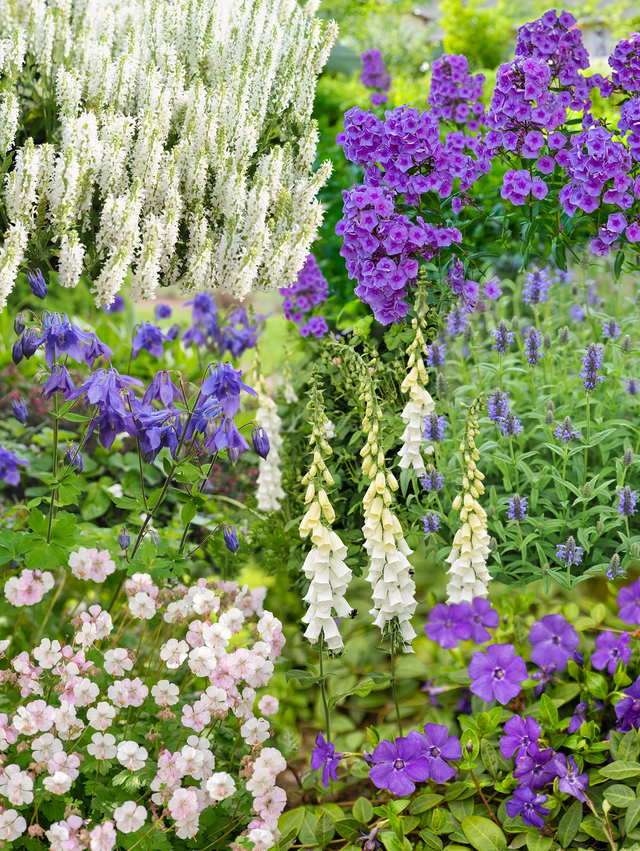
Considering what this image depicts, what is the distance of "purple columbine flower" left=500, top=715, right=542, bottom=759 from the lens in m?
2.09

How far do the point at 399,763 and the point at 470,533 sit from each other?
2.33ft

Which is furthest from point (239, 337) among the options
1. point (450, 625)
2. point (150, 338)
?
point (450, 625)

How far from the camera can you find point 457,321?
96.8 inches

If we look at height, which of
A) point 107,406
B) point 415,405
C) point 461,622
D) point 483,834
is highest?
point 415,405

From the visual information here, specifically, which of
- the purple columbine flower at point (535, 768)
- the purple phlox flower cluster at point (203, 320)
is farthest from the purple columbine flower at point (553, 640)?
the purple phlox flower cluster at point (203, 320)

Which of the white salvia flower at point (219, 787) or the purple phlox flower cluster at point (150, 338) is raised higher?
the purple phlox flower cluster at point (150, 338)

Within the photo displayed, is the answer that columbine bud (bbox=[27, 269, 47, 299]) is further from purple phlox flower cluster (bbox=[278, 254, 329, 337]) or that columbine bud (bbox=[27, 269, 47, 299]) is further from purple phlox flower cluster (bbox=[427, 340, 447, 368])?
purple phlox flower cluster (bbox=[427, 340, 447, 368])

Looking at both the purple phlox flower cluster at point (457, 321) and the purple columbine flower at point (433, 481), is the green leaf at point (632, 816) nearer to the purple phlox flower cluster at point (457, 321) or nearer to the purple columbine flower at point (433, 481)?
the purple columbine flower at point (433, 481)

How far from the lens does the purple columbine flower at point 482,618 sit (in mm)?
2373

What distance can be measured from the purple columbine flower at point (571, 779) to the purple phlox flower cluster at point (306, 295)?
1641mm

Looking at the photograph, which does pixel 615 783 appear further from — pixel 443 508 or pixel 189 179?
pixel 189 179

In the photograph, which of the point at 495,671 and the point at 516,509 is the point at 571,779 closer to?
the point at 495,671

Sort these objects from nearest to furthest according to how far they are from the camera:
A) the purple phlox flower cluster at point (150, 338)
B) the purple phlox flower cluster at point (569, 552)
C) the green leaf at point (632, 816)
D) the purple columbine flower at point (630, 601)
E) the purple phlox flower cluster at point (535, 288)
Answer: the green leaf at point (632, 816), the purple phlox flower cluster at point (569, 552), the purple columbine flower at point (630, 601), the purple phlox flower cluster at point (535, 288), the purple phlox flower cluster at point (150, 338)

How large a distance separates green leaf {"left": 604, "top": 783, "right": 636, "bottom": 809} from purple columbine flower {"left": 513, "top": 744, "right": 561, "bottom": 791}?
0.48ft
